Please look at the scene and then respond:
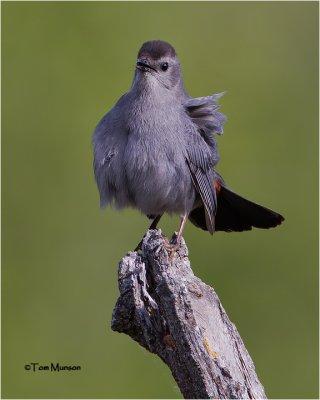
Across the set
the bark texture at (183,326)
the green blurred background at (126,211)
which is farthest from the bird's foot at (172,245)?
the green blurred background at (126,211)

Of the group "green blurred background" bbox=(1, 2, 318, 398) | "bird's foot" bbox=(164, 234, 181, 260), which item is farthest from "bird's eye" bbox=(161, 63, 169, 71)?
"green blurred background" bbox=(1, 2, 318, 398)

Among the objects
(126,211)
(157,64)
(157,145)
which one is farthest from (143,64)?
(126,211)

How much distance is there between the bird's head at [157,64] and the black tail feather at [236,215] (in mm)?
943

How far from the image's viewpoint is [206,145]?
21.6 feet

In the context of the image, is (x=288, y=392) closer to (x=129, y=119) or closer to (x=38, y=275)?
(x=38, y=275)

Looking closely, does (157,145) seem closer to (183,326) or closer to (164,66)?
(164,66)

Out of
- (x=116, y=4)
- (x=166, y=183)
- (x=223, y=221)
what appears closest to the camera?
(x=166, y=183)

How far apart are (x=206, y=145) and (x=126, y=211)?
2.86 meters

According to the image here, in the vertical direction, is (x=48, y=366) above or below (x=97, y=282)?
below

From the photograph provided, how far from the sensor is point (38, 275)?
30.2 ft

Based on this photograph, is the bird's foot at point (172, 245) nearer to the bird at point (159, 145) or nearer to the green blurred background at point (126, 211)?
the bird at point (159, 145)

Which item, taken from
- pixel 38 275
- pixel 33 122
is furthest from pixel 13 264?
pixel 33 122

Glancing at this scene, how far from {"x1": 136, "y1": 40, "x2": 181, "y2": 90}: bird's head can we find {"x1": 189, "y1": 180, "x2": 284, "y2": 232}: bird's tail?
865 mm

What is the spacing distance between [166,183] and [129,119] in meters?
0.49
